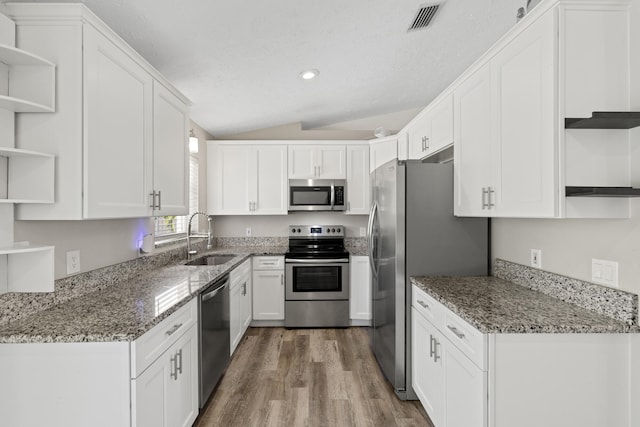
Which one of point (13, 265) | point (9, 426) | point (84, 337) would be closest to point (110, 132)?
point (13, 265)

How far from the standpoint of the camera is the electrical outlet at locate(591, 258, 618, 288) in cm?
143

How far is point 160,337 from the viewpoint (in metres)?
1.50

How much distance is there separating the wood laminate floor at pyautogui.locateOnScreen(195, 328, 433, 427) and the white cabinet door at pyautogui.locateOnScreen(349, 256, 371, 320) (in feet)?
1.38

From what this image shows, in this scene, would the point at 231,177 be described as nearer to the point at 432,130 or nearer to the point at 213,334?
the point at 213,334

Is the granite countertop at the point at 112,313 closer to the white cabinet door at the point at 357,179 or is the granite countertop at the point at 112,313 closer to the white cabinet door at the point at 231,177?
the white cabinet door at the point at 231,177

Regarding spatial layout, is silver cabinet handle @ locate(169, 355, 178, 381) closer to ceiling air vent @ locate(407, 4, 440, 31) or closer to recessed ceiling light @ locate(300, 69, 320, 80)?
recessed ceiling light @ locate(300, 69, 320, 80)

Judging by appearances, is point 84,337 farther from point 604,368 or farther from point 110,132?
point 604,368

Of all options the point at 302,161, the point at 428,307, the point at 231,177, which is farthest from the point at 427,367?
the point at 231,177

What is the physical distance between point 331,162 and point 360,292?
1639mm

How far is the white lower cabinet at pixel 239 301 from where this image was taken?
2859mm

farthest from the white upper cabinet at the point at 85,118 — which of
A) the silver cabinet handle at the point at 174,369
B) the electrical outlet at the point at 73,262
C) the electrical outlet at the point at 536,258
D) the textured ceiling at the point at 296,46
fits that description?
the electrical outlet at the point at 536,258

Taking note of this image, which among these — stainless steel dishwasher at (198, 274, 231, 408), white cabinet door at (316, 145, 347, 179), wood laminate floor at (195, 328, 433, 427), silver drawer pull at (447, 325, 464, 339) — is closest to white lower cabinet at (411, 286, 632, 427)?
silver drawer pull at (447, 325, 464, 339)

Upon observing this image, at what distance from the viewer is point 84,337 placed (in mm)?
1244

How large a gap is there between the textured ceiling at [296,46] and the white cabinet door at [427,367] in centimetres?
202
